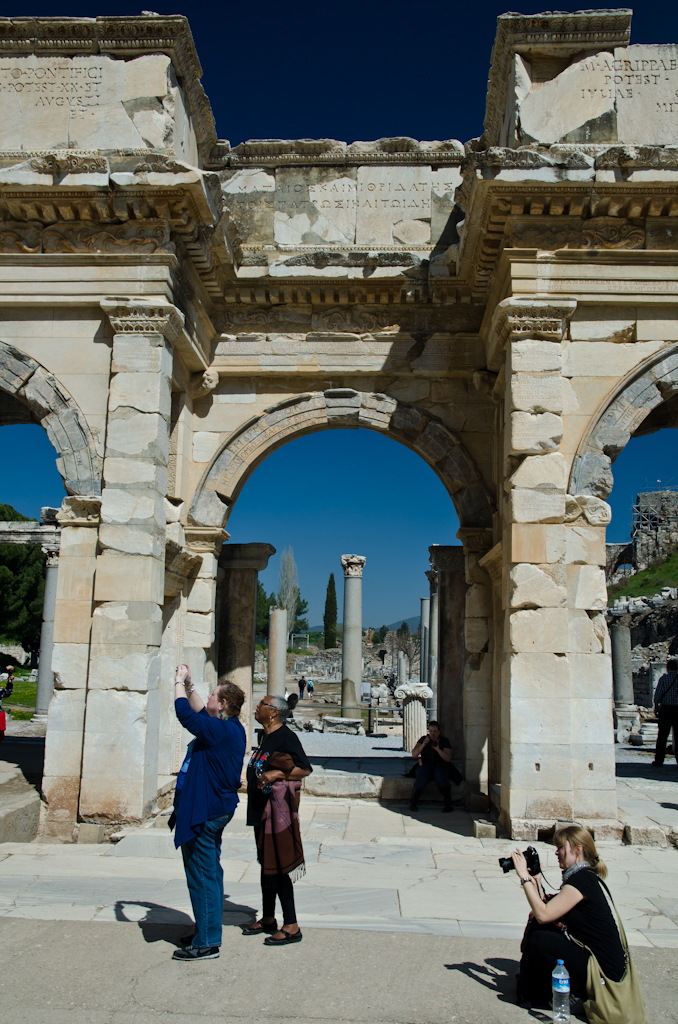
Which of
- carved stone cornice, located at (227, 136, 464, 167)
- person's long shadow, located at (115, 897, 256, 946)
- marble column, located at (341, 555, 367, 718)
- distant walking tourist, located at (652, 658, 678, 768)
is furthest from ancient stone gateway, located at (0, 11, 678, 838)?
marble column, located at (341, 555, 367, 718)

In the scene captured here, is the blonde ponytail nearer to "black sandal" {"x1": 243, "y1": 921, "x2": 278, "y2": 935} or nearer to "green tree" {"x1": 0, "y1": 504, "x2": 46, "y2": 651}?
"black sandal" {"x1": 243, "y1": 921, "x2": 278, "y2": 935}

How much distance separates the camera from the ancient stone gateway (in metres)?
7.36

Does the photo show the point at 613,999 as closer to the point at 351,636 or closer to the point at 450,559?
→ the point at 450,559

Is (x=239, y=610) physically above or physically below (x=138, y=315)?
below

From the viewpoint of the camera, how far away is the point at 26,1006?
3.72 metres

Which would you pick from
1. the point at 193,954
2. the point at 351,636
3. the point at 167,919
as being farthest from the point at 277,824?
the point at 351,636

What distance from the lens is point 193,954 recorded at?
13.8 feet

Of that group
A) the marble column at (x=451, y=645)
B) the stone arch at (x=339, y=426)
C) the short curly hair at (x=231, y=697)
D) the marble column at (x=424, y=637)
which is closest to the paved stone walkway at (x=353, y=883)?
the short curly hair at (x=231, y=697)

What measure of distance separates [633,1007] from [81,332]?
7254mm

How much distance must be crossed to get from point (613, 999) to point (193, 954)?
2053mm

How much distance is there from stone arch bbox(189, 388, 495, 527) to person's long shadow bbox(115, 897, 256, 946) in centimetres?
504

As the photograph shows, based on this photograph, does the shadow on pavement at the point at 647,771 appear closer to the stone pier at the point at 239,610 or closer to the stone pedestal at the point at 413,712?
the stone pedestal at the point at 413,712

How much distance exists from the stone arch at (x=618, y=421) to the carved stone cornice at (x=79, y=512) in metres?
4.53

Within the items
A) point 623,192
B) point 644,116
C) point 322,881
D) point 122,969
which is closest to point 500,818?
point 322,881
